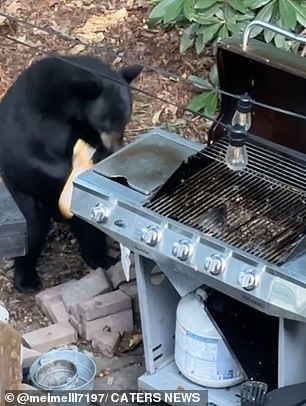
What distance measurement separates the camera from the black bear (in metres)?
5.43

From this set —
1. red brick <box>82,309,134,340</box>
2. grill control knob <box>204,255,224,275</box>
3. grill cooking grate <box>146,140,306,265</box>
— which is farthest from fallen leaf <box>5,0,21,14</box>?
grill control knob <box>204,255,224,275</box>

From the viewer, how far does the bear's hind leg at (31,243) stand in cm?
564

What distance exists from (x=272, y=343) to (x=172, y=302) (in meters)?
0.49

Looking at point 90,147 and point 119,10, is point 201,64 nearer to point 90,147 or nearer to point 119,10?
point 119,10

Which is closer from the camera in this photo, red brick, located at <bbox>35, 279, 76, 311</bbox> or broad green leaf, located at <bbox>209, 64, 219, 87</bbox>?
red brick, located at <bbox>35, 279, 76, 311</bbox>

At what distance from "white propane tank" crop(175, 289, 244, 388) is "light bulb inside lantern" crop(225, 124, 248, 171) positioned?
2.28ft

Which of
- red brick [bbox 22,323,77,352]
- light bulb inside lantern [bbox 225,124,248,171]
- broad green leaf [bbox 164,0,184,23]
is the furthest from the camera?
broad green leaf [bbox 164,0,184,23]

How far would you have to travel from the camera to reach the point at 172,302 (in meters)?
4.89

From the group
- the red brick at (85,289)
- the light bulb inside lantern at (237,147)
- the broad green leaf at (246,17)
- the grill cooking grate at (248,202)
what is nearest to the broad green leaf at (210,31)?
the broad green leaf at (246,17)

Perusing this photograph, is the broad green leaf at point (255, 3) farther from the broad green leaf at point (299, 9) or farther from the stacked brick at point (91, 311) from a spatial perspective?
the stacked brick at point (91, 311)

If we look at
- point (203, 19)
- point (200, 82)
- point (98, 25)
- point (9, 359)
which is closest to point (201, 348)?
point (9, 359)

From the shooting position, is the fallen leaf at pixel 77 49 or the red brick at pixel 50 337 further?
the fallen leaf at pixel 77 49

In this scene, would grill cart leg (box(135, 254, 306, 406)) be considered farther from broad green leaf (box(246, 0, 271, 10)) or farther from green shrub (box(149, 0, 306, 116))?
broad green leaf (box(246, 0, 271, 10))

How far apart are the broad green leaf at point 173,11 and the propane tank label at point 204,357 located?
267 centimetres
